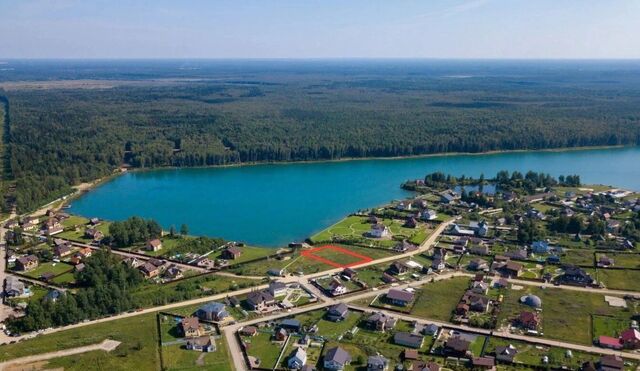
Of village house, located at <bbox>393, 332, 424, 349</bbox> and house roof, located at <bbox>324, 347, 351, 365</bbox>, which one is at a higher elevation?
house roof, located at <bbox>324, 347, 351, 365</bbox>

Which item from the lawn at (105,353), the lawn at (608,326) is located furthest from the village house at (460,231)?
the lawn at (105,353)

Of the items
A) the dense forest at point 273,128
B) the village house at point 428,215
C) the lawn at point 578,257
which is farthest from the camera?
the dense forest at point 273,128

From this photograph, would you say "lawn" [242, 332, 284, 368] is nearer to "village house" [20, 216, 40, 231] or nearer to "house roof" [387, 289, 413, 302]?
"house roof" [387, 289, 413, 302]

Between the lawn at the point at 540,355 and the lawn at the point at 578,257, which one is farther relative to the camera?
the lawn at the point at 578,257

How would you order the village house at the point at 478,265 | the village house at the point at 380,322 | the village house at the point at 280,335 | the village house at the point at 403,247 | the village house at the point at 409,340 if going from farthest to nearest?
the village house at the point at 403,247
the village house at the point at 478,265
the village house at the point at 380,322
the village house at the point at 280,335
the village house at the point at 409,340

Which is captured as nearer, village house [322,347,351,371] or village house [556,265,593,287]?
village house [322,347,351,371]

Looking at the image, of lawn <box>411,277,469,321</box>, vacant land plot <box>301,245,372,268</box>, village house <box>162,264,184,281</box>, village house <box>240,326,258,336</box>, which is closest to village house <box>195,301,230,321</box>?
village house <box>240,326,258,336</box>

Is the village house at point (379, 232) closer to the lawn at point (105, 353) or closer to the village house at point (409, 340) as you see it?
A: the village house at point (409, 340)

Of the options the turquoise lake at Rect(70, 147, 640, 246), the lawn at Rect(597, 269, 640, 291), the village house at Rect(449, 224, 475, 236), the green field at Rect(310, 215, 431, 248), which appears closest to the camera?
the lawn at Rect(597, 269, 640, 291)
